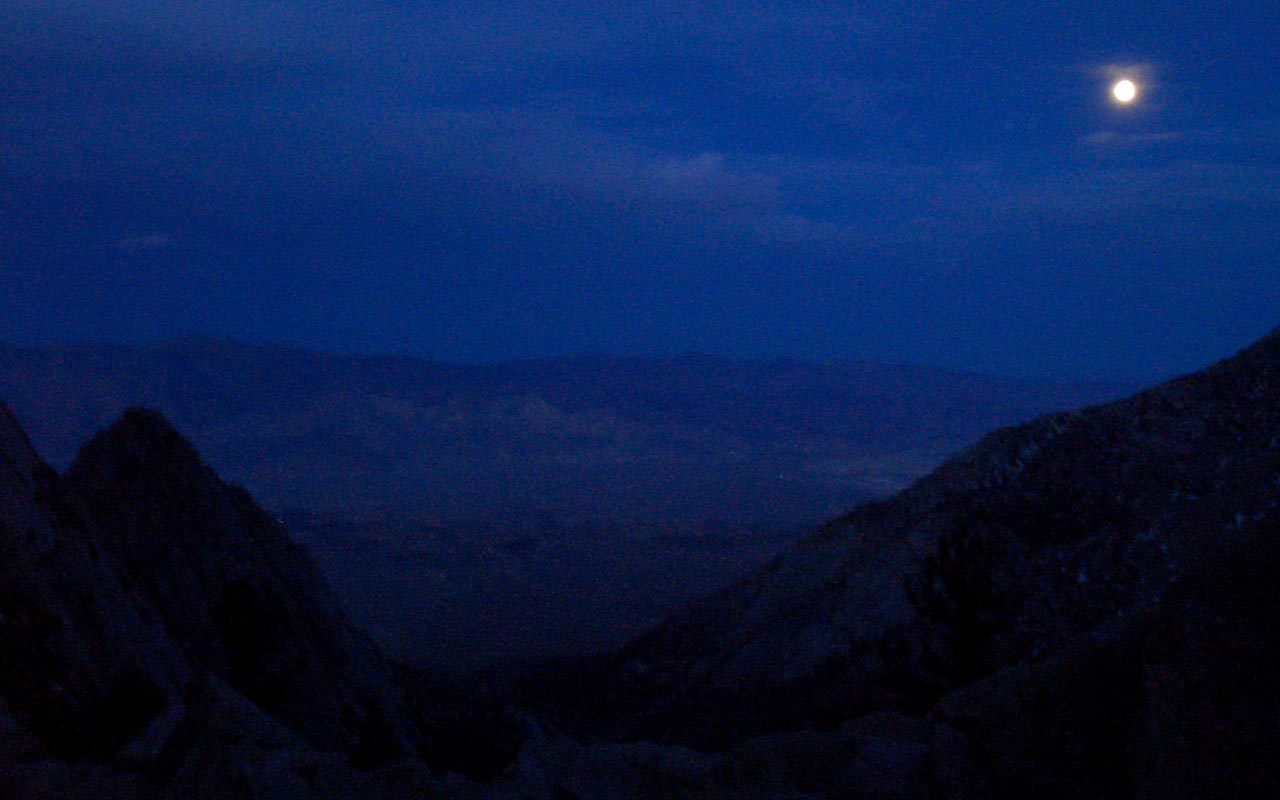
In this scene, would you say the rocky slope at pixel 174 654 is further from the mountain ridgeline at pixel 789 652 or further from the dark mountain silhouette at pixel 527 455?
the dark mountain silhouette at pixel 527 455

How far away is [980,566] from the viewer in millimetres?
14812

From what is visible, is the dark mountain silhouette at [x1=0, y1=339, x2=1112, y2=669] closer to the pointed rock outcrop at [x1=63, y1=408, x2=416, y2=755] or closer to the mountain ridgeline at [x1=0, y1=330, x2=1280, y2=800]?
the mountain ridgeline at [x1=0, y1=330, x2=1280, y2=800]

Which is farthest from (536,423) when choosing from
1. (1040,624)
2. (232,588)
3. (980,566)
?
(980,566)

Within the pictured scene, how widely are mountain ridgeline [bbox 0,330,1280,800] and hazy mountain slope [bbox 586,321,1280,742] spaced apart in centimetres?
7

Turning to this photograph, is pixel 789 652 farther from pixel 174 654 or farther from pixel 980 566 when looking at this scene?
pixel 174 654

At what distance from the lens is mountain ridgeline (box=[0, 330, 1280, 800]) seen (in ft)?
19.9

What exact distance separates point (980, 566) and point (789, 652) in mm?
7036

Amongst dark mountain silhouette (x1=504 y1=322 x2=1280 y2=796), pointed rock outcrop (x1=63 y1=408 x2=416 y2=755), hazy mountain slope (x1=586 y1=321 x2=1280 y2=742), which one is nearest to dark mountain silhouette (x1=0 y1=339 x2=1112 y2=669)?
hazy mountain slope (x1=586 y1=321 x2=1280 y2=742)

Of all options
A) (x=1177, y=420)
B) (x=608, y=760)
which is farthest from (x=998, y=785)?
(x=1177, y=420)

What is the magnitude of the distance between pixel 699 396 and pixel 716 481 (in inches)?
1719

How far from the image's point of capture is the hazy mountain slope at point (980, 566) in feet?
48.4

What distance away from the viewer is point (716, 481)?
8869cm

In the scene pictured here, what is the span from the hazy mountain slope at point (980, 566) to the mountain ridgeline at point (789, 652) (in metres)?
0.07

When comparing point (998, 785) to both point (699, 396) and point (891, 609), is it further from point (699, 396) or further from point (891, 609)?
point (699, 396)
